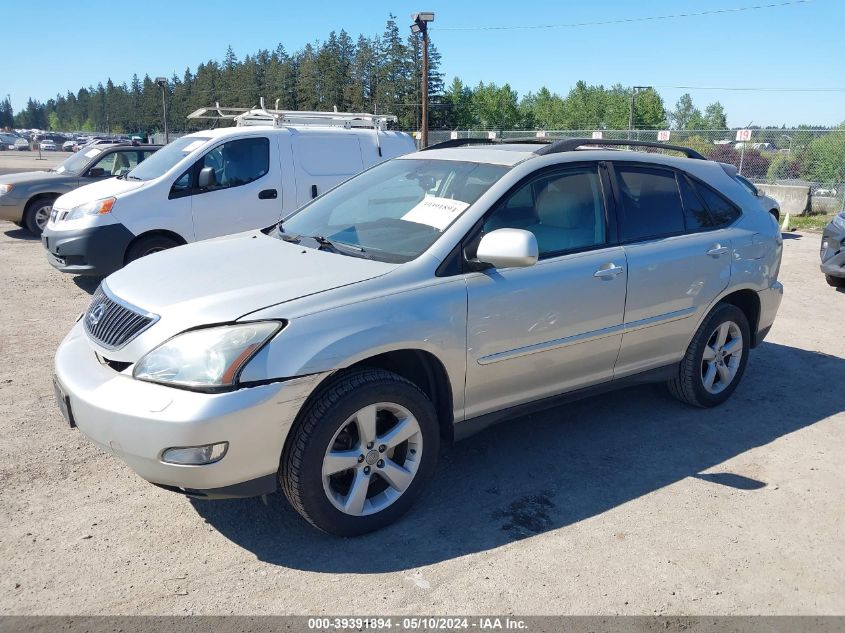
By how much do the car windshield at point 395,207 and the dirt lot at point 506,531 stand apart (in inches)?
52.9

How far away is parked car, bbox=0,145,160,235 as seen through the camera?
11.9m

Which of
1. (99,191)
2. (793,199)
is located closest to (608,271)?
(99,191)

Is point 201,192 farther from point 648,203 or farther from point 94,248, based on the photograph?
point 648,203

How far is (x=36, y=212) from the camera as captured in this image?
40.1 ft

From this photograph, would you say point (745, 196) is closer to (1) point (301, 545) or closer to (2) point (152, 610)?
(1) point (301, 545)

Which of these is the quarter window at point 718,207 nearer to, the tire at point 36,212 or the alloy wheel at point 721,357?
the alloy wheel at point 721,357

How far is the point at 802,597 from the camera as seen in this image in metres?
2.98

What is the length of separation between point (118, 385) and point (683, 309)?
3.35 m

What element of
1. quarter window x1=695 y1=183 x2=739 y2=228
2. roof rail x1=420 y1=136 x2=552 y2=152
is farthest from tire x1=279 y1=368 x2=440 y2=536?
quarter window x1=695 y1=183 x2=739 y2=228

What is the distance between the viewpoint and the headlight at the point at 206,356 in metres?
2.87

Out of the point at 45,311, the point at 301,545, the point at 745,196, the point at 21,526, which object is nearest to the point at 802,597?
the point at 301,545

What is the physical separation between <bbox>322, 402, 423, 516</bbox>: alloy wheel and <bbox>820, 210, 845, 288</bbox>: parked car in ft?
24.6

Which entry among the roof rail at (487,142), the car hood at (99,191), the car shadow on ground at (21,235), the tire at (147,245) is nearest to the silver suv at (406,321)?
the roof rail at (487,142)

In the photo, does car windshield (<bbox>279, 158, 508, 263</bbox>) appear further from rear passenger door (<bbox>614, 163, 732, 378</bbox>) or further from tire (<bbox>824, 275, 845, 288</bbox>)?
tire (<bbox>824, 275, 845, 288</bbox>)
